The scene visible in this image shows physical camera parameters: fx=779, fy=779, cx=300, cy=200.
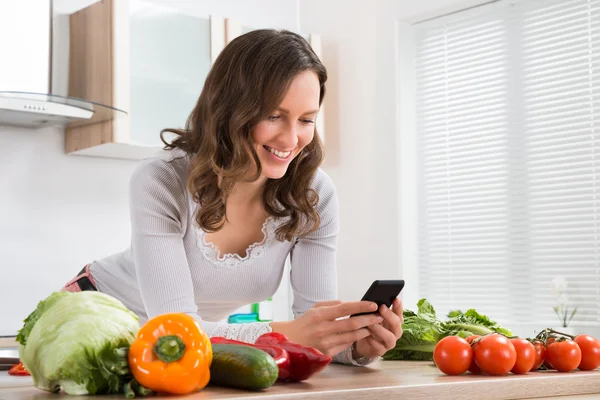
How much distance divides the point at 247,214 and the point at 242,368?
3.01 ft

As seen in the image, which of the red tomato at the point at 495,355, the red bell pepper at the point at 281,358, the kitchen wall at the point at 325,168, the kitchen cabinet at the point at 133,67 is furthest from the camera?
the kitchen wall at the point at 325,168

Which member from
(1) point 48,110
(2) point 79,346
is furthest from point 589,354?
(1) point 48,110

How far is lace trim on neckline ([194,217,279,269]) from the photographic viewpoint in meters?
1.83

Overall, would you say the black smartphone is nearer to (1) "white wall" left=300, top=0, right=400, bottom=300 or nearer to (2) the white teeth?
(2) the white teeth

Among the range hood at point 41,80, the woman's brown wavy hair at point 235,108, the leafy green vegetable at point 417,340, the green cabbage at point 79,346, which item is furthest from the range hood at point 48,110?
the green cabbage at point 79,346

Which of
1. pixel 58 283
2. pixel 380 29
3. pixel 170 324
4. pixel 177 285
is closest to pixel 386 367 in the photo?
pixel 177 285

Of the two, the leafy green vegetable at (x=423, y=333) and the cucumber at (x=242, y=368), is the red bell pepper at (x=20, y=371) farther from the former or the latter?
the leafy green vegetable at (x=423, y=333)

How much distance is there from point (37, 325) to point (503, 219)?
293cm

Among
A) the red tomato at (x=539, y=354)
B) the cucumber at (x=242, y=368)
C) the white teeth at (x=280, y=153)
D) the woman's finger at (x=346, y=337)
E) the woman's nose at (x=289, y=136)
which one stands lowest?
the red tomato at (x=539, y=354)

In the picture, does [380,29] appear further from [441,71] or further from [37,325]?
[37,325]

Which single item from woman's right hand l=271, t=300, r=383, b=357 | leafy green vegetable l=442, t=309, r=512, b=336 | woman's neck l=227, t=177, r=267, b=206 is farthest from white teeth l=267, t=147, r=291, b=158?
leafy green vegetable l=442, t=309, r=512, b=336

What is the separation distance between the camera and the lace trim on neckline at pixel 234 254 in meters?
1.83

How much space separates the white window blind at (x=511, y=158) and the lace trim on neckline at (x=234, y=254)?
192cm

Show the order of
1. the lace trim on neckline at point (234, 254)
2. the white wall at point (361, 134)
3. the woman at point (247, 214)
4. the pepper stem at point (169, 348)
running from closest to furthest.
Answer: the pepper stem at point (169, 348) → the woman at point (247, 214) → the lace trim on neckline at point (234, 254) → the white wall at point (361, 134)
